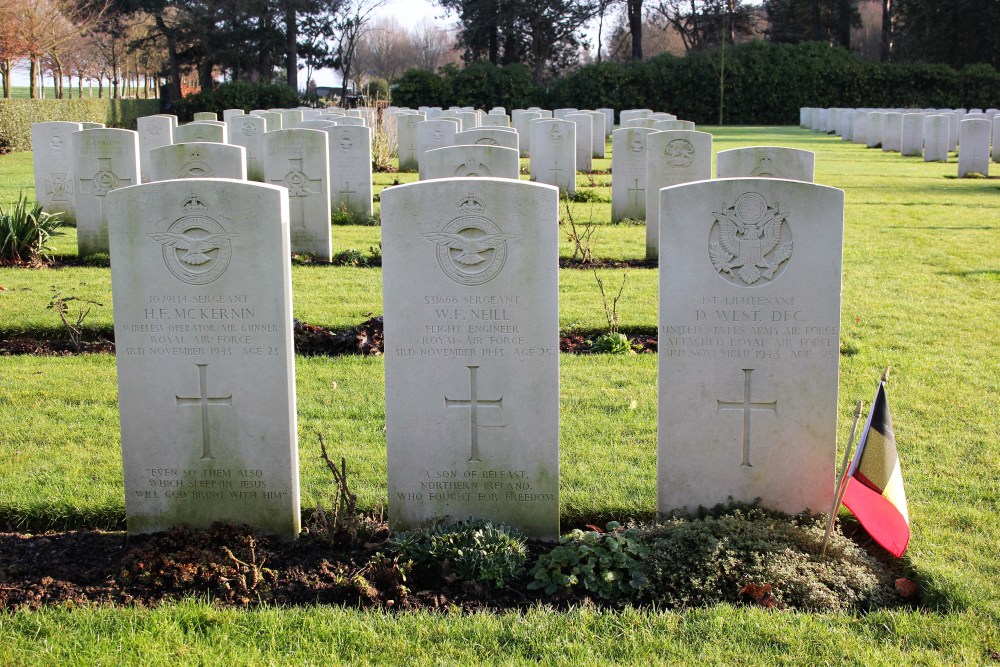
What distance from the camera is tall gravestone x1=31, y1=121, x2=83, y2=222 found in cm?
1396

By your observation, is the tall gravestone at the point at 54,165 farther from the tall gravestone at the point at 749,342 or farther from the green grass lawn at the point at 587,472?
the tall gravestone at the point at 749,342

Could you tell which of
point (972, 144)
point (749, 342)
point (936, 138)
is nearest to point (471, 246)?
point (749, 342)

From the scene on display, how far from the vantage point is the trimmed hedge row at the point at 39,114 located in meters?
27.5

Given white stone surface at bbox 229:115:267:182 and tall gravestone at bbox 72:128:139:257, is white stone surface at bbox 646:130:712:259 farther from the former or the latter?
white stone surface at bbox 229:115:267:182

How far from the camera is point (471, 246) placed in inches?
177

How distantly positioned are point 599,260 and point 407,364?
273 inches

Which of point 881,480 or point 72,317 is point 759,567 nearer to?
point 881,480

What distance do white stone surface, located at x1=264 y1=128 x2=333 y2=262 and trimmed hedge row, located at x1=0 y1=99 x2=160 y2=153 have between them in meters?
16.8

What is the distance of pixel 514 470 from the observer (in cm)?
470

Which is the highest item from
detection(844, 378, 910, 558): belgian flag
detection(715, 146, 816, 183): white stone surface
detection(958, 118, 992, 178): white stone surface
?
detection(958, 118, 992, 178): white stone surface

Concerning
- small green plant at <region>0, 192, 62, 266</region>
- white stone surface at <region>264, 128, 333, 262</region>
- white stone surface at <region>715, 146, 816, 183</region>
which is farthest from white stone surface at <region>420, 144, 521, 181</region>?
small green plant at <region>0, 192, 62, 266</region>

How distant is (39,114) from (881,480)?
96.2 ft

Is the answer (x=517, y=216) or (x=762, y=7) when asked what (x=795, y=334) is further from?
(x=762, y=7)

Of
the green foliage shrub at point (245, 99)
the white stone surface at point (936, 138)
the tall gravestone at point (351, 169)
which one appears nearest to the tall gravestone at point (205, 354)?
the tall gravestone at point (351, 169)
